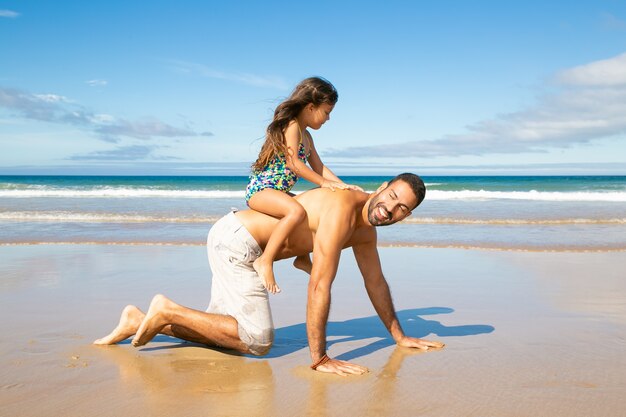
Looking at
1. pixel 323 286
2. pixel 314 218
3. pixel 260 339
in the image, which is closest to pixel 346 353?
pixel 260 339

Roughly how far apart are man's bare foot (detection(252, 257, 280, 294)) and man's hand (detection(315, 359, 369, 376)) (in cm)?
59

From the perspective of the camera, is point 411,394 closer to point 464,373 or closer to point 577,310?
point 464,373

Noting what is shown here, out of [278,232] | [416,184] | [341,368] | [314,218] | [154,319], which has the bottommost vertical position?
[341,368]

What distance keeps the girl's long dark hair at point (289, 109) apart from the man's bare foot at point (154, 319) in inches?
50.1

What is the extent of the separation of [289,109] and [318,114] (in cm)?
26

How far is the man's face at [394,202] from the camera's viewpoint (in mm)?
3734

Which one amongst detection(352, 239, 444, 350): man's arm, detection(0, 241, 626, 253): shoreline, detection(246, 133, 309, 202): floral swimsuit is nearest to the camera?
detection(352, 239, 444, 350): man's arm

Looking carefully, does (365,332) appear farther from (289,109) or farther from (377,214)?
(289,109)

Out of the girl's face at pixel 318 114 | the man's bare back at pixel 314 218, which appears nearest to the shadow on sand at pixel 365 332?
the man's bare back at pixel 314 218

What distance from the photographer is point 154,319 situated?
3.97m

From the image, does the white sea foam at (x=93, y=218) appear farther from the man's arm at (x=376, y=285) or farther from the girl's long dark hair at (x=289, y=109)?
the man's arm at (x=376, y=285)

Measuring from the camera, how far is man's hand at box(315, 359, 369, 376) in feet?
12.1

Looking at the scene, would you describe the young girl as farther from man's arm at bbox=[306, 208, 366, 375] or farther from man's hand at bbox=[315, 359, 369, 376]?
man's hand at bbox=[315, 359, 369, 376]

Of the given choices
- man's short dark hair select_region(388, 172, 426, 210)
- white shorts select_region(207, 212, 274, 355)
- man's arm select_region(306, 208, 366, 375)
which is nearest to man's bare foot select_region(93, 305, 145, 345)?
white shorts select_region(207, 212, 274, 355)
